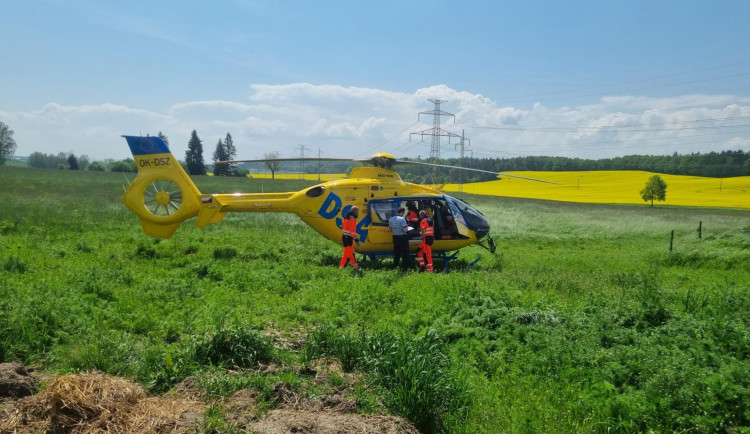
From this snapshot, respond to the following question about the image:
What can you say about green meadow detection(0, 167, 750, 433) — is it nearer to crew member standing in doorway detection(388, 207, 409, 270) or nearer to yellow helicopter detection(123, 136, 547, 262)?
crew member standing in doorway detection(388, 207, 409, 270)

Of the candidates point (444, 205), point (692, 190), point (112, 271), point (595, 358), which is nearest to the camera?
point (595, 358)

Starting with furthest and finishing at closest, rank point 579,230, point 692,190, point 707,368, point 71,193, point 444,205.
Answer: point 692,190 < point 71,193 < point 579,230 < point 444,205 < point 707,368

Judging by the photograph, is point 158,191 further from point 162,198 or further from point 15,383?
point 15,383

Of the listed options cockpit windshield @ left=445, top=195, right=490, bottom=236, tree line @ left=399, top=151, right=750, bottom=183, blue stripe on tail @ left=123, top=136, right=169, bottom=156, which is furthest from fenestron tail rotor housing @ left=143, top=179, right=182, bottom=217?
tree line @ left=399, top=151, right=750, bottom=183

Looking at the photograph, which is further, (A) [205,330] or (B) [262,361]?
(A) [205,330]

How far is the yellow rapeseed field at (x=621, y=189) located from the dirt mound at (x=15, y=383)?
46515mm

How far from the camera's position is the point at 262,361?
604cm

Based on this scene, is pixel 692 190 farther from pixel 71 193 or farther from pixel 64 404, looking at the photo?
pixel 64 404

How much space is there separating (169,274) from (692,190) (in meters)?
62.8

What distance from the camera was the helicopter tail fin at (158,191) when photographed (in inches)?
554

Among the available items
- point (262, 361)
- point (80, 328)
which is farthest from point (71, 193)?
point (262, 361)

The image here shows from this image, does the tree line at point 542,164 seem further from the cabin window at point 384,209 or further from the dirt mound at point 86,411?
the dirt mound at point 86,411

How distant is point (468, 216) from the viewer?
46.8 feet

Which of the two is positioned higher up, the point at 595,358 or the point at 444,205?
the point at 444,205
